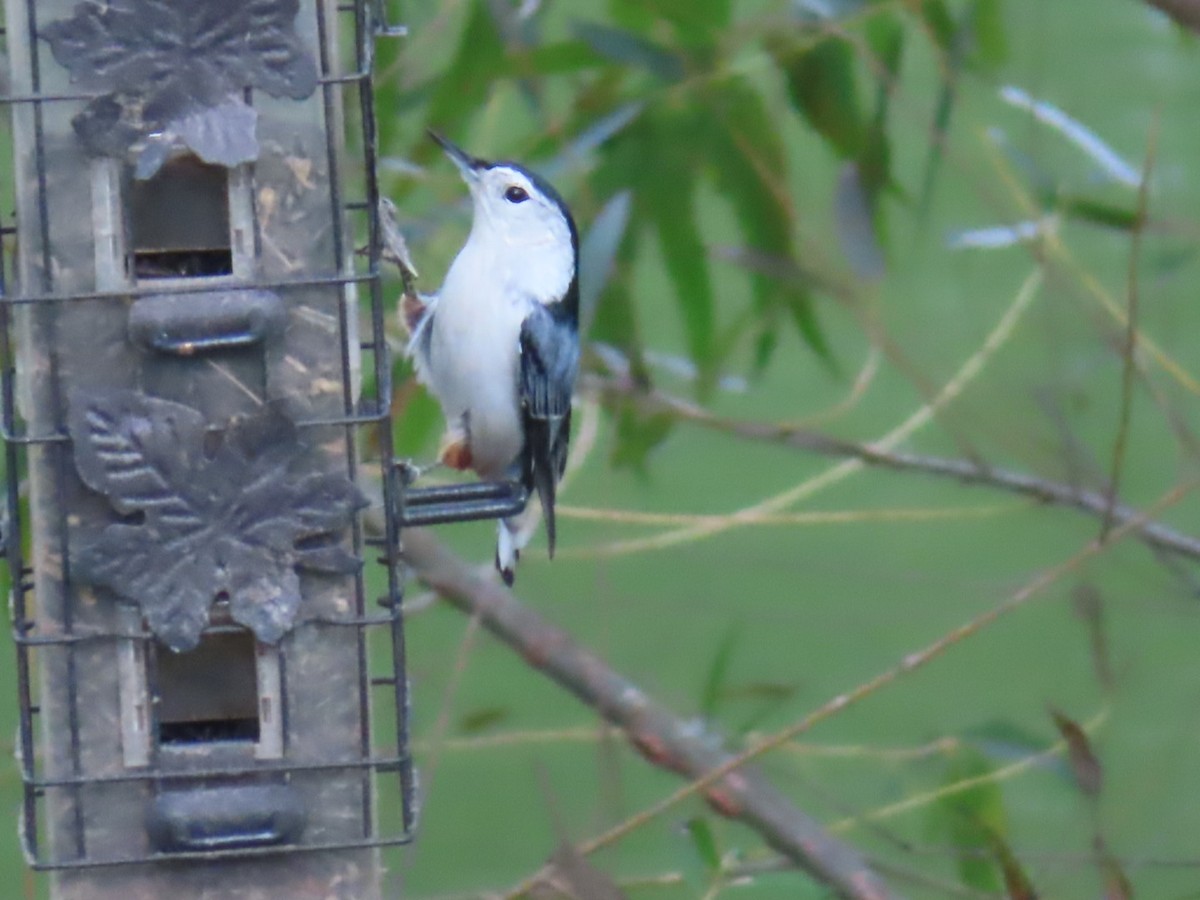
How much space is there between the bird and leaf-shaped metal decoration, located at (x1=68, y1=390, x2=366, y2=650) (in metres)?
0.47

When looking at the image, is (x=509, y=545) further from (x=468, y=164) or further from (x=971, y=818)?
(x=971, y=818)

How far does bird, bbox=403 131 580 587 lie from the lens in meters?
2.13

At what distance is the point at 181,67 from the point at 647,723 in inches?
41.8

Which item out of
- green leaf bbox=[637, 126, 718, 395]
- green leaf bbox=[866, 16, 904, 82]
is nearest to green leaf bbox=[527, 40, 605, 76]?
green leaf bbox=[637, 126, 718, 395]

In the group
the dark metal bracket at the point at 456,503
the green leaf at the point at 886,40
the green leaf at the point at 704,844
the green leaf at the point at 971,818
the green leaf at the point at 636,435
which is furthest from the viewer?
the green leaf at the point at 636,435

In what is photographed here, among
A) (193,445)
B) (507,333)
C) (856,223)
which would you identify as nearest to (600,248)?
(507,333)

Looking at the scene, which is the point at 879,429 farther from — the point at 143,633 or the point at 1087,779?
the point at 143,633

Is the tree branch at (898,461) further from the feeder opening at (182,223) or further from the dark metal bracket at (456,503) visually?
the feeder opening at (182,223)

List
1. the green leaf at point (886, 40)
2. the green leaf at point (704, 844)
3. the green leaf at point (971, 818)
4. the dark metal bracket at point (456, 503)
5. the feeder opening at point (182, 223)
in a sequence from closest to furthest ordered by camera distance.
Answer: the feeder opening at point (182, 223)
the dark metal bracket at point (456, 503)
the green leaf at point (704, 844)
the green leaf at point (971, 818)
the green leaf at point (886, 40)

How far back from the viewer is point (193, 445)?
163 centimetres

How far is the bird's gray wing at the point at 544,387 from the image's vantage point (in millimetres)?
2121

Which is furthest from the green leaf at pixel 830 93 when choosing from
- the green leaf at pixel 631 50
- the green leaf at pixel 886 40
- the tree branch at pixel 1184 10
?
the tree branch at pixel 1184 10

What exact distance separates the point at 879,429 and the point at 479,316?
195 cm

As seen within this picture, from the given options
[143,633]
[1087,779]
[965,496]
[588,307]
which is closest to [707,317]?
[588,307]
